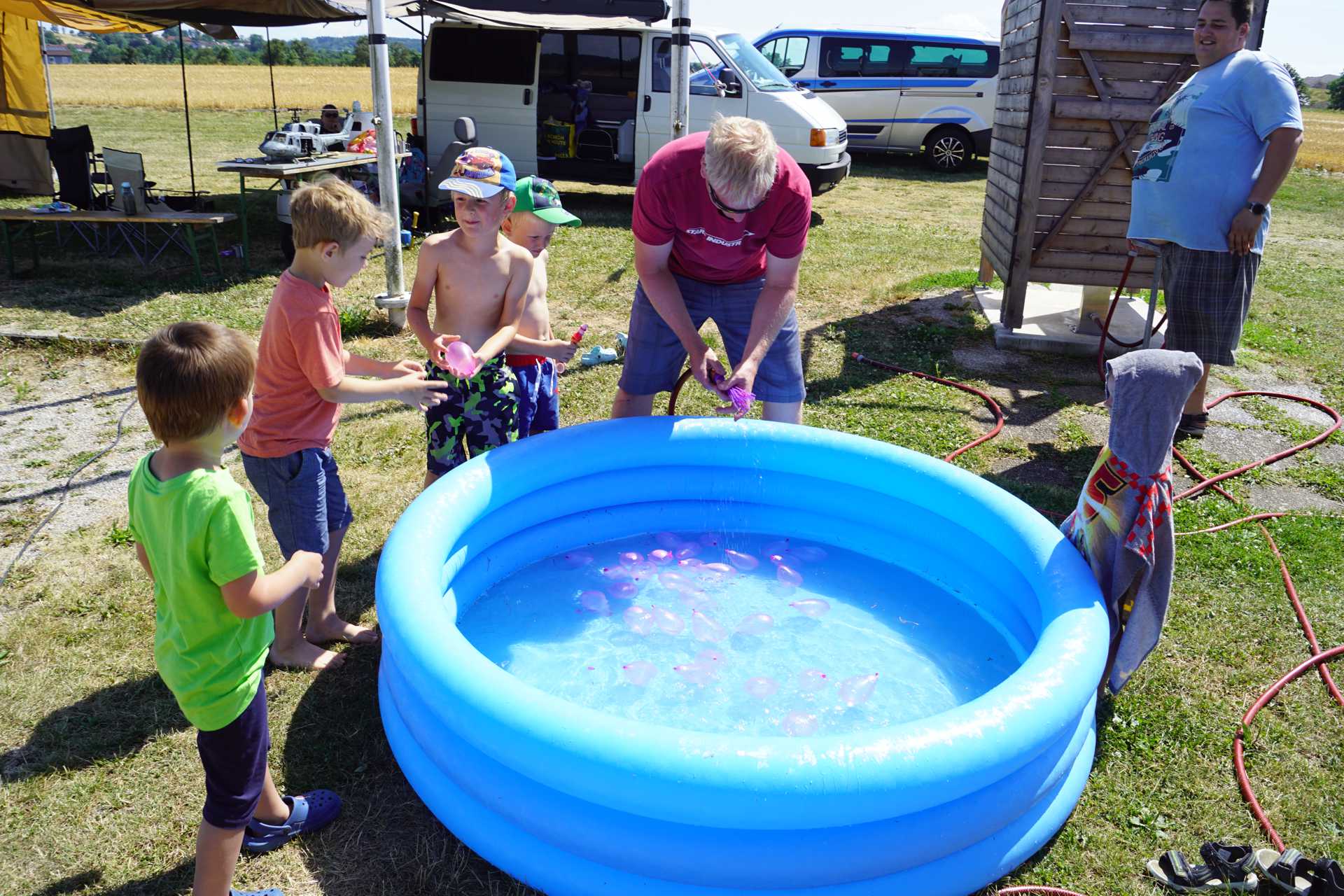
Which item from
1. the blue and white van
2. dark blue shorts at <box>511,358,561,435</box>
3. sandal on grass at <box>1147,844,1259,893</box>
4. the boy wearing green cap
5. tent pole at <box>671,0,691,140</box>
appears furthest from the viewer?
the blue and white van

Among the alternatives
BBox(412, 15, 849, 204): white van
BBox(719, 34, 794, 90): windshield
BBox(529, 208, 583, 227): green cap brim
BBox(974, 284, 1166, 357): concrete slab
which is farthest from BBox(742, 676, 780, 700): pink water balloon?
BBox(719, 34, 794, 90): windshield

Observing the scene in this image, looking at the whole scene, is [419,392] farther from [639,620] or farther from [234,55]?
[234,55]

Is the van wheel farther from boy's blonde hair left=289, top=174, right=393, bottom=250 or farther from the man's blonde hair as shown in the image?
boy's blonde hair left=289, top=174, right=393, bottom=250

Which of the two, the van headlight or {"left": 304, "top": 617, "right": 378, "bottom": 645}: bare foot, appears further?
the van headlight

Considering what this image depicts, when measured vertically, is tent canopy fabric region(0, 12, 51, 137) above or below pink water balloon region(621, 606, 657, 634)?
above

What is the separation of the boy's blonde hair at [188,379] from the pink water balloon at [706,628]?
196 centimetres

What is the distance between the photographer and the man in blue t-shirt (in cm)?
479

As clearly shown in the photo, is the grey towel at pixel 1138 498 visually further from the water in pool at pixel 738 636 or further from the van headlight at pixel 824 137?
the van headlight at pixel 824 137

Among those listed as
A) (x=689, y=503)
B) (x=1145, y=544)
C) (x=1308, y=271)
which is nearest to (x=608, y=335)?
(x=689, y=503)

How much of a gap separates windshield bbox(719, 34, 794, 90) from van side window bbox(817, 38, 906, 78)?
Result: 4.90 metres

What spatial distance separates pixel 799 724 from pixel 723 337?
5.93 ft

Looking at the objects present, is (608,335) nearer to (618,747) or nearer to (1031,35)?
(1031,35)

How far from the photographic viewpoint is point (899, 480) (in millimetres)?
3918

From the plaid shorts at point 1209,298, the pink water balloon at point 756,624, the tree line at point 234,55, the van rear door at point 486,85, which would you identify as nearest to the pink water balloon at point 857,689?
the pink water balloon at point 756,624
